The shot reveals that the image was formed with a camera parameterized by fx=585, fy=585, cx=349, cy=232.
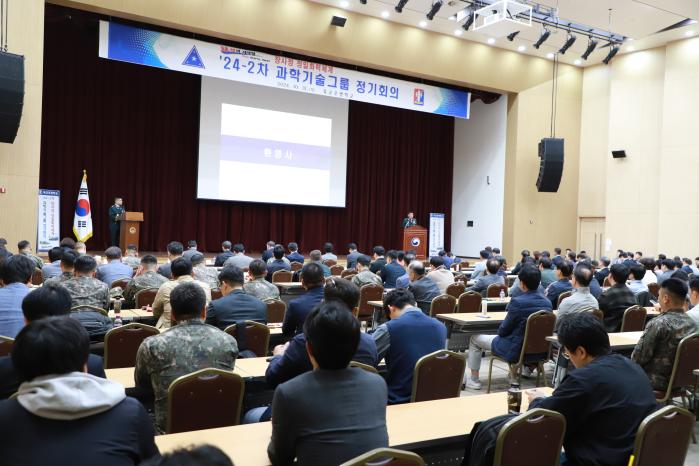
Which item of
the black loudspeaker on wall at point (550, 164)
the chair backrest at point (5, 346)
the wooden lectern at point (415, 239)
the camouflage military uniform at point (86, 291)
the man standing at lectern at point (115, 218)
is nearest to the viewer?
the chair backrest at point (5, 346)

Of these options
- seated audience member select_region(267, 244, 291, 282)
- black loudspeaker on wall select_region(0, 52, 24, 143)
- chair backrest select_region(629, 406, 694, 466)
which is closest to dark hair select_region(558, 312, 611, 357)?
chair backrest select_region(629, 406, 694, 466)

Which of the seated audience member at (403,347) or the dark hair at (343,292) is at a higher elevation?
the dark hair at (343,292)

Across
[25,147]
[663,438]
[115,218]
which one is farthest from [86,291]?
[115,218]

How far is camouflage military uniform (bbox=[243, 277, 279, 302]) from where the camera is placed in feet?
18.5

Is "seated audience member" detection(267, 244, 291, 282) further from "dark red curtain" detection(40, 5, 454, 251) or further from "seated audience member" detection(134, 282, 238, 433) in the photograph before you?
"seated audience member" detection(134, 282, 238, 433)

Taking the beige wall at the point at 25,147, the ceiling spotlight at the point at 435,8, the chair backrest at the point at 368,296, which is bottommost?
the chair backrest at the point at 368,296

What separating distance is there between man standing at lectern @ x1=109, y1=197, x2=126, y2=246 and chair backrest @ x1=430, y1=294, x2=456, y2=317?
8.55 m

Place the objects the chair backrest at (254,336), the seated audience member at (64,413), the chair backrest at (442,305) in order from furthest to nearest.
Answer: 1. the chair backrest at (442,305)
2. the chair backrest at (254,336)
3. the seated audience member at (64,413)

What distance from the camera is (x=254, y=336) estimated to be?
4141 millimetres

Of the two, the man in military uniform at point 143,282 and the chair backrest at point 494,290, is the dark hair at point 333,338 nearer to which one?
the man in military uniform at point 143,282

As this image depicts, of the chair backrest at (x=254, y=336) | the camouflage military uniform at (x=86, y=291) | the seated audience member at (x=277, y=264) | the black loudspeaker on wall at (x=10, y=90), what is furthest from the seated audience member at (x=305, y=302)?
the black loudspeaker on wall at (x=10, y=90)

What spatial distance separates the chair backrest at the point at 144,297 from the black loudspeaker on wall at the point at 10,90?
184 inches

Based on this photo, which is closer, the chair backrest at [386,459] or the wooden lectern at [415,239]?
the chair backrest at [386,459]

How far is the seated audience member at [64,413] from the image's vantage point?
1.52 meters
